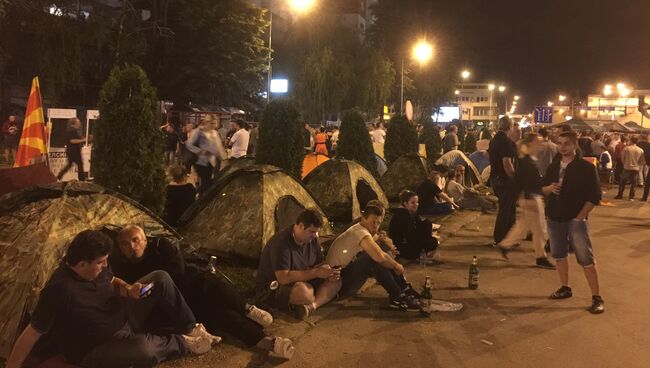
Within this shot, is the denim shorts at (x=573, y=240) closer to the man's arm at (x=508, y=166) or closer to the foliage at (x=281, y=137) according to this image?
the man's arm at (x=508, y=166)

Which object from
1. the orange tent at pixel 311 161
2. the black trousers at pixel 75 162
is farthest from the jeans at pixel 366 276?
the black trousers at pixel 75 162

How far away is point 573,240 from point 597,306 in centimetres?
76

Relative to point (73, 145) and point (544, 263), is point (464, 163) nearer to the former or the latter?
point (544, 263)

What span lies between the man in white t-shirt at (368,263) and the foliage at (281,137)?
176 inches

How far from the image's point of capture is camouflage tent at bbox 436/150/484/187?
1716cm

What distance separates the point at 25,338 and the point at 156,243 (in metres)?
1.52

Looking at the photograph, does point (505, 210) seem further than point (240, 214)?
Yes

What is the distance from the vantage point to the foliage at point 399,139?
57.9 ft

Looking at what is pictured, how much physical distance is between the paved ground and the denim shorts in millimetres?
566

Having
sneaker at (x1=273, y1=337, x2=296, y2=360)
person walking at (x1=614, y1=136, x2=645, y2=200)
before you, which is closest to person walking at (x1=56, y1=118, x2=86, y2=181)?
sneaker at (x1=273, y1=337, x2=296, y2=360)

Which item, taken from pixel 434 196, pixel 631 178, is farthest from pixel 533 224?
pixel 631 178

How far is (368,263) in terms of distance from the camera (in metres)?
6.62

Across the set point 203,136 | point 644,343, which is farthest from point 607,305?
point 203,136

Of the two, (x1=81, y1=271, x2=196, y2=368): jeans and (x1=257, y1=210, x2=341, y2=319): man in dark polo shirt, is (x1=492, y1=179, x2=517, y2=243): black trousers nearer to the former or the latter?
(x1=257, y1=210, x2=341, y2=319): man in dark polo shirt
